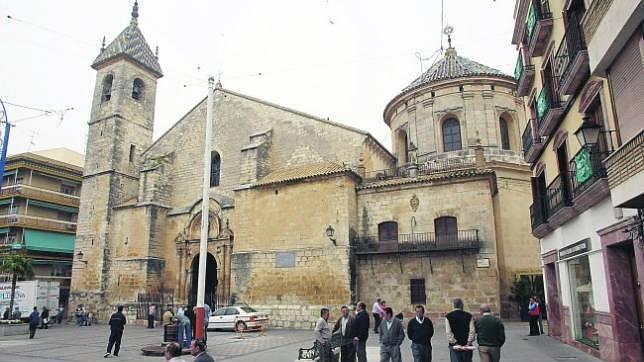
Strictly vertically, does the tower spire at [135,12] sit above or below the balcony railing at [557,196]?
above

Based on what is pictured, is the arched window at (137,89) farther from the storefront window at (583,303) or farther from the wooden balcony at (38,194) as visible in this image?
the storefront window at (583,303)

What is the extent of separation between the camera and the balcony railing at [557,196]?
36.6ft

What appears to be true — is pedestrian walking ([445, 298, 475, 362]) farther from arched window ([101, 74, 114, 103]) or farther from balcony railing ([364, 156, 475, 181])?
arched window ([101, 74, 114, 103])

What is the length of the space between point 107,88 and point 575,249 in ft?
95.6

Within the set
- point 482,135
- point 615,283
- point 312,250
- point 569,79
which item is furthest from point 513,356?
point 482,135

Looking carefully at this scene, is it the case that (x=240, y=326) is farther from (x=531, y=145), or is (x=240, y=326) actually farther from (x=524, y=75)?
(x=524, y=75)

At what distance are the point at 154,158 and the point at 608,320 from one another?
25.1 metres

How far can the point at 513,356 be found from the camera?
10305 millimetres

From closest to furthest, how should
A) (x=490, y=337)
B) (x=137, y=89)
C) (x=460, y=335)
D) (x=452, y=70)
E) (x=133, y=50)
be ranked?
(x=490, y=337), (x=460, y=335), (x=452, y=70), (x=133, y=50), (x=137, y=89)

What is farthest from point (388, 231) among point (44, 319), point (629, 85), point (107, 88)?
point (107, 88)

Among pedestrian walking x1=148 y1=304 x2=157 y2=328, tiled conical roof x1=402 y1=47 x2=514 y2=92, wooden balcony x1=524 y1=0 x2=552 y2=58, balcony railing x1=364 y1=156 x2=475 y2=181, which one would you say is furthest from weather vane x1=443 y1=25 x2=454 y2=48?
pedestrian walking x1=148 y1=304 x2=157 y2=328

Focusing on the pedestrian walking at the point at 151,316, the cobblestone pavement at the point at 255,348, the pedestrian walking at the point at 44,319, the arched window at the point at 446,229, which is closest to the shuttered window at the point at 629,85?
the cobblestone pavement at the point at 255,348

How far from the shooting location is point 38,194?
3316cm

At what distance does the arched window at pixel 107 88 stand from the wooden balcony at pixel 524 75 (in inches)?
981
